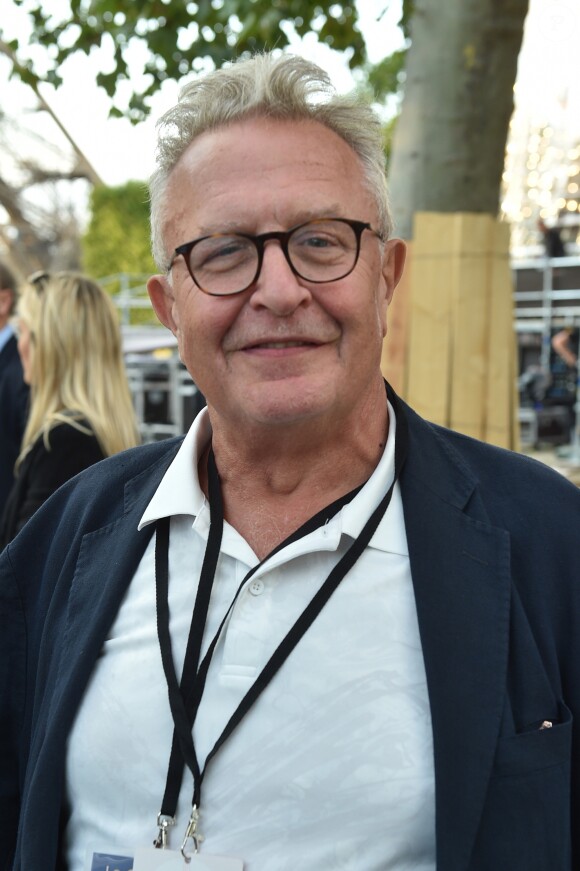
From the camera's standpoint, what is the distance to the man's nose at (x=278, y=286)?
158cm

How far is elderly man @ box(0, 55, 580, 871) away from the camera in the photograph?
1.47 m

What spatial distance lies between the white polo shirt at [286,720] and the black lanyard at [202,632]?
0.02 m

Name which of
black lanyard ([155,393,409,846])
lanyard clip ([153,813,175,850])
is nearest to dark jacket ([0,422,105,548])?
black lanyard ([155,393,409,846])

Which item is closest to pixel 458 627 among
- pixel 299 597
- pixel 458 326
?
pixel 299 597

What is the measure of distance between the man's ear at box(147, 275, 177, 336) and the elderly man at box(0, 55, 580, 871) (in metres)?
0.01

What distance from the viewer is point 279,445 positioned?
1691 mm

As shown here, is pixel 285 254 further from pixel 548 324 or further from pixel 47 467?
pixel 548 324

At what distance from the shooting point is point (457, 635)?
4.91 ft

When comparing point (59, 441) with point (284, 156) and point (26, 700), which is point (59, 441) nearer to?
point (26, 700)

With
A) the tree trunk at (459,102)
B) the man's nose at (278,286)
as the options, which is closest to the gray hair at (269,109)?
the man's nose at (278,286)

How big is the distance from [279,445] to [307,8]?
176 inches

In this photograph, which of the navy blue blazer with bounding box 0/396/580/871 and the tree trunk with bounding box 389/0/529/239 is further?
the tree trunk with bounding box 389/0/529/239

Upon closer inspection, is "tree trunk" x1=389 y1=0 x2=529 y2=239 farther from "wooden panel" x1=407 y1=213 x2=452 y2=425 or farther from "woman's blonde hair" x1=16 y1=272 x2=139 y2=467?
"woman's blonde hair" x1=16 y1=272 x2=139 y2=467

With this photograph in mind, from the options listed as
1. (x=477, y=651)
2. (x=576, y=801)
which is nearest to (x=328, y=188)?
(x=477, y=651)
